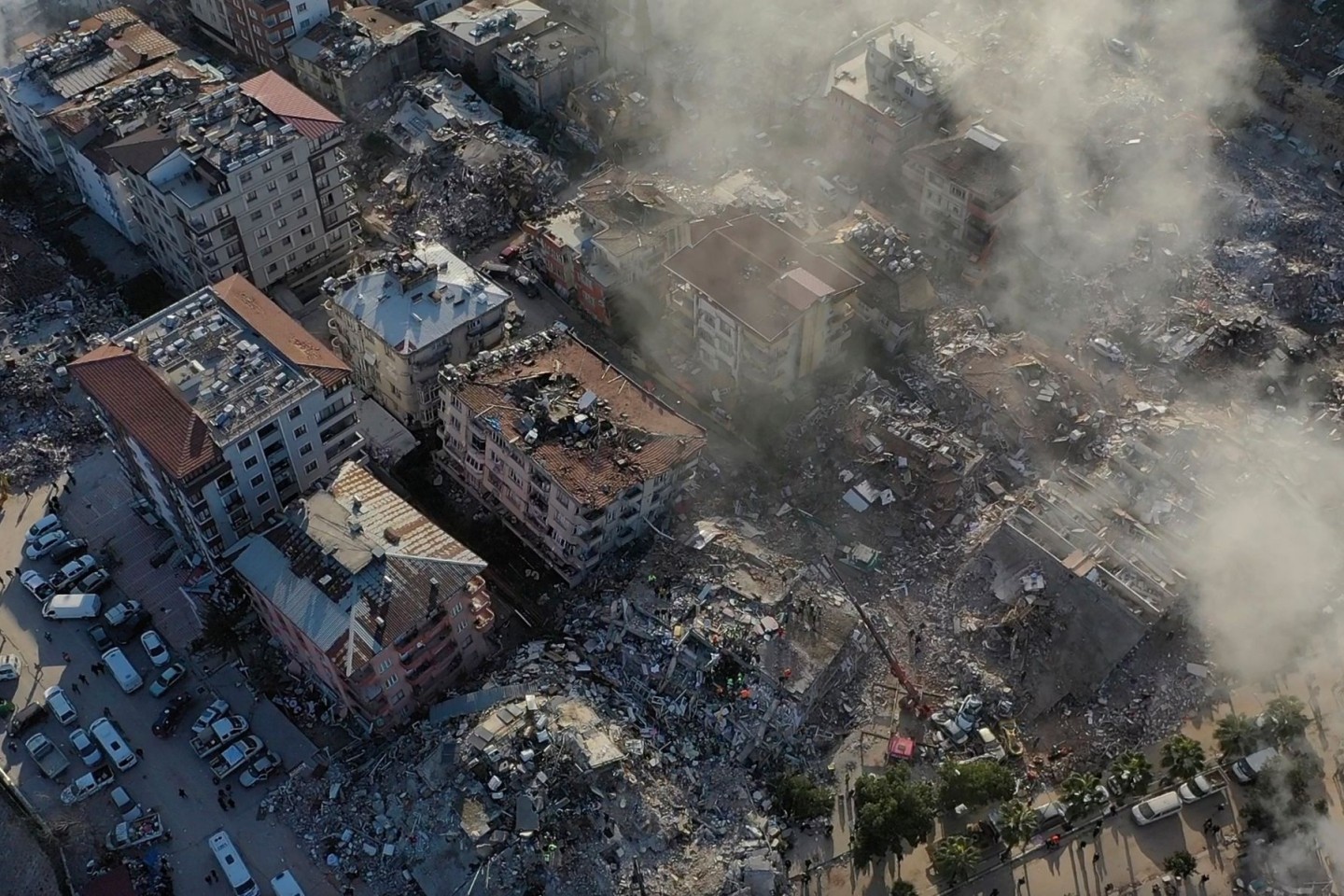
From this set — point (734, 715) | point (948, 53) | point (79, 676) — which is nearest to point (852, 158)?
point (948, 53)

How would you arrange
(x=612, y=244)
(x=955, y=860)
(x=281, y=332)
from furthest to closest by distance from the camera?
(x=612, y=244) < (x=281, y=332) < (x=955, y=860)

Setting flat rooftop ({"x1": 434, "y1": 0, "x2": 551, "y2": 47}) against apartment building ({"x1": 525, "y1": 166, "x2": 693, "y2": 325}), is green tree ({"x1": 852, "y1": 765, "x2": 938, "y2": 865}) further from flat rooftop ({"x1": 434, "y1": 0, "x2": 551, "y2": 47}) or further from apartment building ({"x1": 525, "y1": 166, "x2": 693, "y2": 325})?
flat rooftop ({"x1": 434, "y1": 0, "x2": 551, "y2": 47})

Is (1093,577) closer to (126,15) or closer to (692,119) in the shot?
(692,119)

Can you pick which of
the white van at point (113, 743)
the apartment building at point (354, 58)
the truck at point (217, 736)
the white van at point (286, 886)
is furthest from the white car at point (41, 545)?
the apartment building at point (354, 58)

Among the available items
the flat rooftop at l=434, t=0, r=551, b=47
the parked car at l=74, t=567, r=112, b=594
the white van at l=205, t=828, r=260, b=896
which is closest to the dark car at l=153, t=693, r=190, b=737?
the white van at l=205, t=828, r=260, b=896

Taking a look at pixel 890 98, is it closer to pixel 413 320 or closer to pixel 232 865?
pixel 413 320

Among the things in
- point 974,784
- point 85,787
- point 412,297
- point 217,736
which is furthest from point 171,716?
point 974,784
